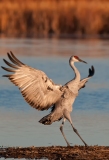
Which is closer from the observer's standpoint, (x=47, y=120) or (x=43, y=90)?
(x=43, y=90)

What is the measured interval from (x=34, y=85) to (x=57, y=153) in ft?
4.13

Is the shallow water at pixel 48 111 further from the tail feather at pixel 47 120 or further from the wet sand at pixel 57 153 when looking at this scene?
the wet sand at pixel 57 153

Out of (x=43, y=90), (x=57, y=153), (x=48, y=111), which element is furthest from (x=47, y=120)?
(x=48, y=111)

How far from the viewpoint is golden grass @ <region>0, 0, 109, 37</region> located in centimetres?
3350

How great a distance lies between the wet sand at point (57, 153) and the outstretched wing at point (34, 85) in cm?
98

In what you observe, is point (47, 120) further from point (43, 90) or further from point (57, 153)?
point (57, 153)

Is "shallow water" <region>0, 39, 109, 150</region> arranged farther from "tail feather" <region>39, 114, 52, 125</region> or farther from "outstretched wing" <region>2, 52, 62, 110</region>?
"outstretched wing" <region>2, 52, 62, 110</region>

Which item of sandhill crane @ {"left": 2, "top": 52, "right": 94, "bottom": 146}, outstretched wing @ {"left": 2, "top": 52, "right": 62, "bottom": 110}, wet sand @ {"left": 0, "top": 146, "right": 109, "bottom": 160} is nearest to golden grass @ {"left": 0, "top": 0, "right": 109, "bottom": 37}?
sandhill crane @ {"left": 2, "top": 52, "right": 94, "bottom": 146}

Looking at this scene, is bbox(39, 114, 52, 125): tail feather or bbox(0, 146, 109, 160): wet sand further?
bbox(39, 114, 52, 125): tail feather

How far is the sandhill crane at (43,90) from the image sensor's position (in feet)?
31.0

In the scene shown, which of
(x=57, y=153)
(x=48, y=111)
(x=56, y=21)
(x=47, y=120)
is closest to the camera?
(x=57, y=153)

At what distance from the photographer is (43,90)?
970 cm

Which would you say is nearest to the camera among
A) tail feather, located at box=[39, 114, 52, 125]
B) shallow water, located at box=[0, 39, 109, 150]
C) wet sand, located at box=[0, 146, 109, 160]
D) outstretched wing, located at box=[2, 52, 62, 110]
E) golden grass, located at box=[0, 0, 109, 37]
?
wet sand, located at box=[0, 146, 109, 160]

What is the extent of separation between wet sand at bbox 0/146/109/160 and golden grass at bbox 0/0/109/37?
24.4m
